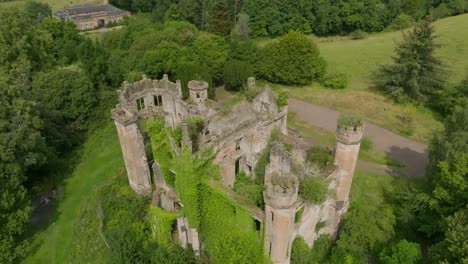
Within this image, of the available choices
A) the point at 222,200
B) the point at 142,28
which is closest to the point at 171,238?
the point at 222,200

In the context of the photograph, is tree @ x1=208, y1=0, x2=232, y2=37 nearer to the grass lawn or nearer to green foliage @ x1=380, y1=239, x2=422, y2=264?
the grass lawn

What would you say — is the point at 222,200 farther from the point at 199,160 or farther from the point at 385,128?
the point at 385,128

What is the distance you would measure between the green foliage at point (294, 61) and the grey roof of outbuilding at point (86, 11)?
6608 centimetres

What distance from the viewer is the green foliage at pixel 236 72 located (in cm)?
6298

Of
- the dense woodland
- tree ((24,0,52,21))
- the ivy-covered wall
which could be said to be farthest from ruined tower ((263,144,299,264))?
tree ((24,0,52,21))

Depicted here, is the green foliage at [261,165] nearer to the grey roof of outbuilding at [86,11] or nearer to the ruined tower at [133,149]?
the ruined tower at [133,149]

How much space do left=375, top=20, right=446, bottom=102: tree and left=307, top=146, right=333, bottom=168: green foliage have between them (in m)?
32.9

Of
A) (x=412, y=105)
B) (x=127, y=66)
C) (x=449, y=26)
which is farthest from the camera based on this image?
(x=449, y=26)

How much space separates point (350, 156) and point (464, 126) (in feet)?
42.4

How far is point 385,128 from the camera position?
53.2 metres

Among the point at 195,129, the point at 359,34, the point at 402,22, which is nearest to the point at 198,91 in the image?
the point at 195,129

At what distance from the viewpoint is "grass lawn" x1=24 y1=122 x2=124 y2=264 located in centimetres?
3556

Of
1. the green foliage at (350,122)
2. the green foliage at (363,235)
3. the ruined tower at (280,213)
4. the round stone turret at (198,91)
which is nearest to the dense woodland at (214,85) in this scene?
the green foliage at (363,235)

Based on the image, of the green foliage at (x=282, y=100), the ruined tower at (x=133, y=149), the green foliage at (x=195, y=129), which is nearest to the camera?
the green foliage at (x=195, y=129)
